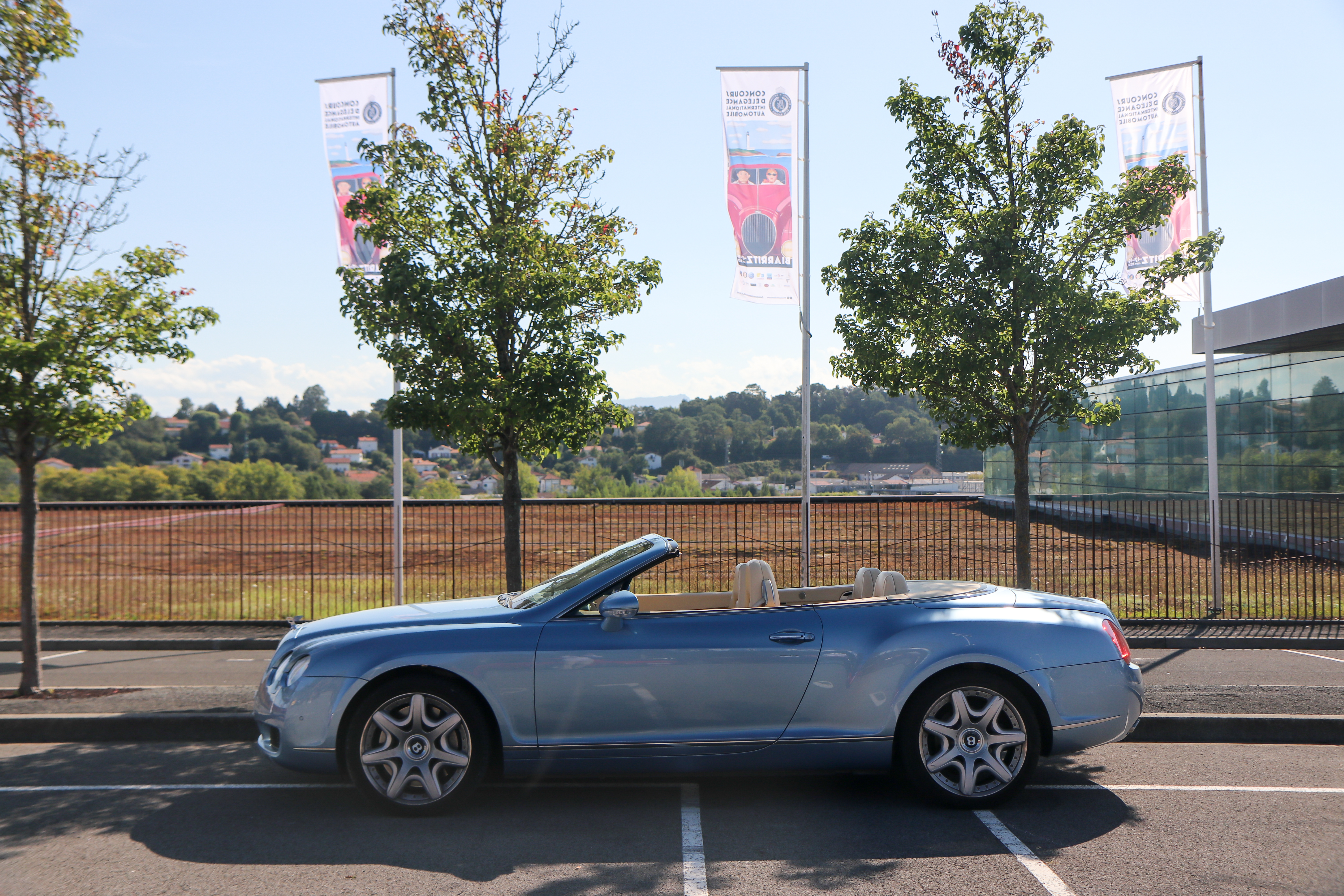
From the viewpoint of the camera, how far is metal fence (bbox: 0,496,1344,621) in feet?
43.5

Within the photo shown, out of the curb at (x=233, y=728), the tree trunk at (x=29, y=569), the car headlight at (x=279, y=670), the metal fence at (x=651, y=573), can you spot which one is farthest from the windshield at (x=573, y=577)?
the tree trunk at (x=29, y=569)

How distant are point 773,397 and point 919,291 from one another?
6196 centimetres

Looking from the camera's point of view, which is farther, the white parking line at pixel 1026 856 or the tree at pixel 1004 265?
the tree at pixel 1004 265

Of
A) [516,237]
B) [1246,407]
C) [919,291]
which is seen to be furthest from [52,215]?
[1246,407]

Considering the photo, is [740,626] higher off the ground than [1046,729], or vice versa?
[740,626]

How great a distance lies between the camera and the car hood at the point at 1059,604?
5.32 meters

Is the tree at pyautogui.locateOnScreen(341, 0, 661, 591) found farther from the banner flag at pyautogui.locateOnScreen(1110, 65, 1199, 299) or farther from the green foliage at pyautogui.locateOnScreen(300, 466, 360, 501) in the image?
the green foliage at pyautogui.locateOnScreen(300, 466, 360, 501)

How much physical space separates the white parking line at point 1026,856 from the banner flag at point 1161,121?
10.4 meters

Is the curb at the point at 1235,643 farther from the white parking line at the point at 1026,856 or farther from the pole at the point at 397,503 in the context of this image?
the pole at the point at 397,503

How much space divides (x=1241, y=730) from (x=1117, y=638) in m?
2.21

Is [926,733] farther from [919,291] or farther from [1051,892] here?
[919,291]

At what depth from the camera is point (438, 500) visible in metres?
14.8

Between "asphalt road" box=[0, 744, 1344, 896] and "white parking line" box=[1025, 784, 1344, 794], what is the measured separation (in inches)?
1.5

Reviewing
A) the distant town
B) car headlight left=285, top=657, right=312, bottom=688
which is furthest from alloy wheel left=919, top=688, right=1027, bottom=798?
the distant town
